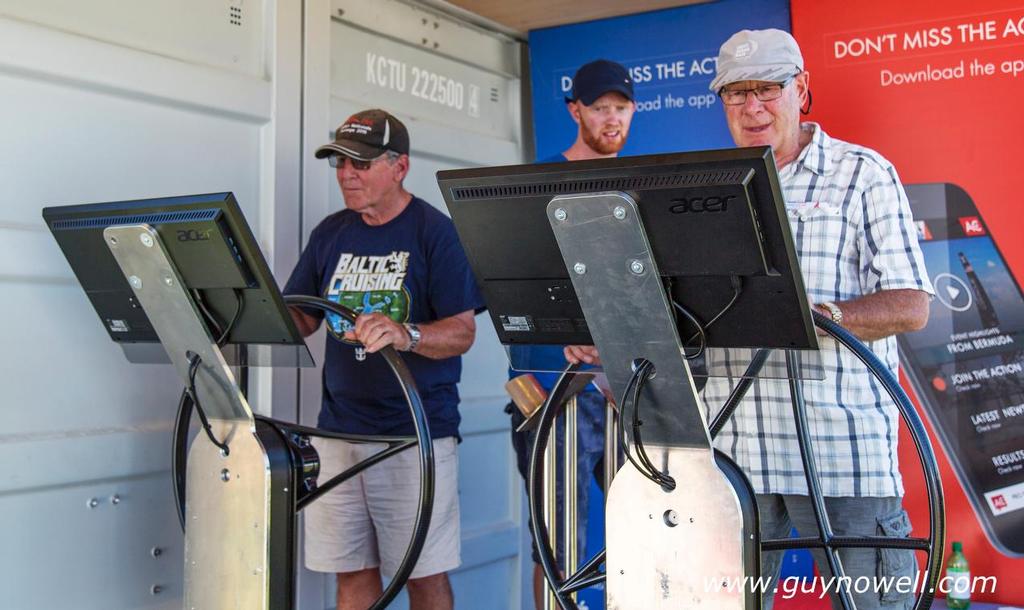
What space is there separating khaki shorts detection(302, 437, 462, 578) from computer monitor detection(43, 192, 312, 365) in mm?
949

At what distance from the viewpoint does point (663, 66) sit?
3.79 m

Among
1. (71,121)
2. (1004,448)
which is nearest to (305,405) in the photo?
(71,121)

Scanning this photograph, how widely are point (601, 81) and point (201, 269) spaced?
194 cm

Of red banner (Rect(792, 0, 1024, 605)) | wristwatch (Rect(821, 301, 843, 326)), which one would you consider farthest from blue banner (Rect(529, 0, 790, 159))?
wristwatch (Rect(821, 301, 843, 326))

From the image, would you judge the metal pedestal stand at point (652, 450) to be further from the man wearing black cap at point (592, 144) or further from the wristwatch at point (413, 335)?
the man wearing black cap at point (592, 144)

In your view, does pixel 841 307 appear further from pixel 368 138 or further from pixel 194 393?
pixel 368 138

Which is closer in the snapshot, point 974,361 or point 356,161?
point 356,161

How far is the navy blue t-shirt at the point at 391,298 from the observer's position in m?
3.01

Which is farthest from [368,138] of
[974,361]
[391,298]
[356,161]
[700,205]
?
[974,361]

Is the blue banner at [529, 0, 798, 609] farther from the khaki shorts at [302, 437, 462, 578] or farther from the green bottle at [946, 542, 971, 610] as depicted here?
the green bottle at [946, 542, 971, 610]

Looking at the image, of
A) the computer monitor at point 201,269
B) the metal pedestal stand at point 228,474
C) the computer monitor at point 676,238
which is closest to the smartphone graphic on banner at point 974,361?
the metal pedestal stand at point 228,474

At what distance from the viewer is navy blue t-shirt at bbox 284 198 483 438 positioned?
3012 mm

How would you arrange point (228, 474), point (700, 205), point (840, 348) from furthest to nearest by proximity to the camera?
point (840, 348), point (228, 474), point (700, 205)

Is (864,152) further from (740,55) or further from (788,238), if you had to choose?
(788,238)
